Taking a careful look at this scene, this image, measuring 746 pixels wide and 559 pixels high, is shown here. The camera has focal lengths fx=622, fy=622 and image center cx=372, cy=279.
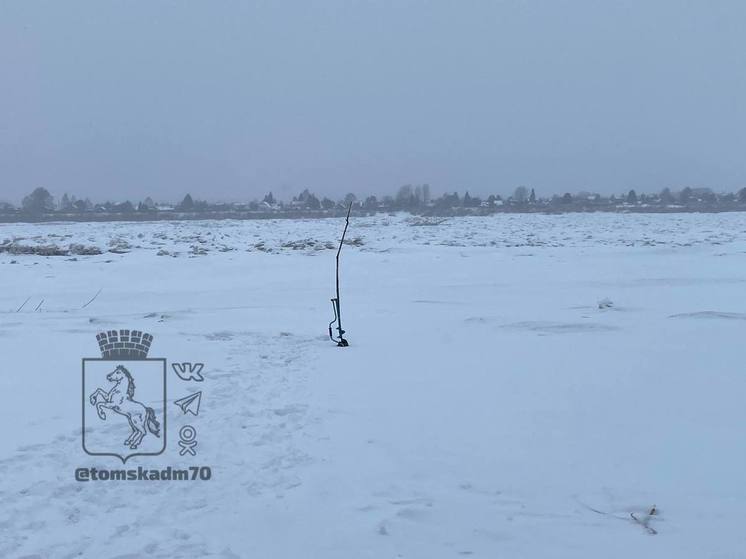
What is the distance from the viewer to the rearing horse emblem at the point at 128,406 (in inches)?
182

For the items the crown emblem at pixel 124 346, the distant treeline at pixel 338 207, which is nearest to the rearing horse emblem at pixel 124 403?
the crown emblem at pixel 124 346

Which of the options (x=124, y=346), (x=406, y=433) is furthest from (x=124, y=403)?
(x=406, y=433)

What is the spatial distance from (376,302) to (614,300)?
4.51 metres

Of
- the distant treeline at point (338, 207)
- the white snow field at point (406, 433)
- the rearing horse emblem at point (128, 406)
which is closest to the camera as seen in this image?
the white snow field at point (406, 433)

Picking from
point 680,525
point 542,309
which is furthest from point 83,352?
point 542,309

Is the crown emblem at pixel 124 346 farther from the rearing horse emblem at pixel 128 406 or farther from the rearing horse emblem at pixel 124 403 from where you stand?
the rearing horse emblem at pixel 128 406

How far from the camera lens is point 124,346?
715 centimetres

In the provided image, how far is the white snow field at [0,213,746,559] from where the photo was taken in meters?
3.26

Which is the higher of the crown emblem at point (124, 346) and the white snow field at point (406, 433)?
the crown emblem at point (124, 346)

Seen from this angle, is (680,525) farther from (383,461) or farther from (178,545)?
(178,545)

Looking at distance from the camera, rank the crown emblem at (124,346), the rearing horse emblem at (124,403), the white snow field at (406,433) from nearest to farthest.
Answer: the white snow field at (406,433), the rearing horse emblem at (124,403), the crown emblem at (124,346)

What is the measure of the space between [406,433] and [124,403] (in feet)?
7.68

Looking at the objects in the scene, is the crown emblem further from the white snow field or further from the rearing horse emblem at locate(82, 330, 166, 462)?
the white snow field

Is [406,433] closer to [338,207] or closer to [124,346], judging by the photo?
[124,346]
